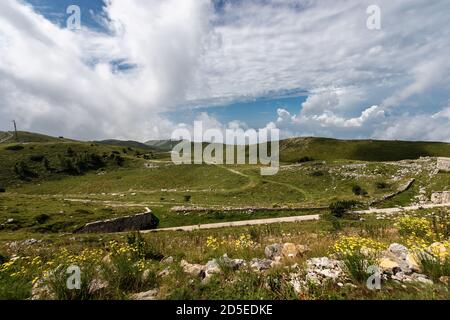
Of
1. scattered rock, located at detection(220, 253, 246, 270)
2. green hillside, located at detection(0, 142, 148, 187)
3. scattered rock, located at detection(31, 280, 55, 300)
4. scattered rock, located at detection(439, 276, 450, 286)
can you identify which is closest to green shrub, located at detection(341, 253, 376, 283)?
scattered rock, located at detection(439, 276, 450, 286)

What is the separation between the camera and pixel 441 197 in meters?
36.2

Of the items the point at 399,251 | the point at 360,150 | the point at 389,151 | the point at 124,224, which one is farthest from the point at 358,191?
the point at 389,151

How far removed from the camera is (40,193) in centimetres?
7744

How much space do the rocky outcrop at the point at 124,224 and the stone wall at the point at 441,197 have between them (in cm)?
3589

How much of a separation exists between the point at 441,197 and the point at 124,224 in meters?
39.5

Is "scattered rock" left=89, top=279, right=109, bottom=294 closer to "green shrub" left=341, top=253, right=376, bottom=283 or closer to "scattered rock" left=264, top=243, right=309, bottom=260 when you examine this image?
"scattered rock" left=264, top=243, right=309, bottom=260

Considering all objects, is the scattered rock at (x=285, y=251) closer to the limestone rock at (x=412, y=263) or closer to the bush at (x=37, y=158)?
the limestone rock at (x=412, y=263)

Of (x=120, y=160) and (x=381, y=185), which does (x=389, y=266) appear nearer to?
(x=381, y=185)

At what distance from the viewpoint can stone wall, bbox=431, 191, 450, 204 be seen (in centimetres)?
3519
